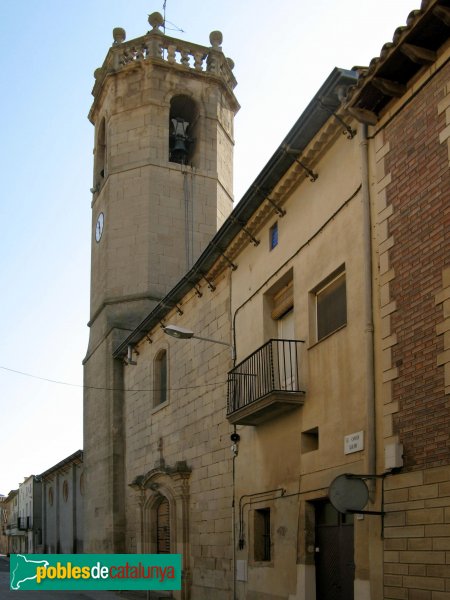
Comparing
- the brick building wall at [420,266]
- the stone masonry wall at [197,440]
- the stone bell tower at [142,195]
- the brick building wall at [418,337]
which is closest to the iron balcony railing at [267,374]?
the stone masonry wall at [197,440]

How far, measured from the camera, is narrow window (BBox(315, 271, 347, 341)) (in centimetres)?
1162

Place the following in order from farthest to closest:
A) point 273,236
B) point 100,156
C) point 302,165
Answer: point 100,156 → point 273,236 → point 302,165

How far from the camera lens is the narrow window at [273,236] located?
1425 centimetres

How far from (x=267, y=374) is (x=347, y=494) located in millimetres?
4081

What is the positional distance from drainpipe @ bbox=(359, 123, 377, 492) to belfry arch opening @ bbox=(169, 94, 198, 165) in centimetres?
1583

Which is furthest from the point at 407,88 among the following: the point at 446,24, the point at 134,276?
the point at 134,276

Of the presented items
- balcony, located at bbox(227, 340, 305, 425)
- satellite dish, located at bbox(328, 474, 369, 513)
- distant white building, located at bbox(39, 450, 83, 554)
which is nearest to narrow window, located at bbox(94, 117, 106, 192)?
distant white building, located at bbox(39, 450, 83, 554)

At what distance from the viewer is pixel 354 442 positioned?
34.3 ft

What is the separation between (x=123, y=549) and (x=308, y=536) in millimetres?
11775

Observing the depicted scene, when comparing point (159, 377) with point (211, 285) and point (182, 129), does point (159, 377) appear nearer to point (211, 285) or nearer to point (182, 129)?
point (211, 285)

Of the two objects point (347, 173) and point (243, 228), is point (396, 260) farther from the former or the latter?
point (243, 228)

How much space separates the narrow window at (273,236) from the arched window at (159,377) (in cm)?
745

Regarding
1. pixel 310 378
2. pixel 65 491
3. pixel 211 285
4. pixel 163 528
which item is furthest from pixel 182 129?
pixel 65 491

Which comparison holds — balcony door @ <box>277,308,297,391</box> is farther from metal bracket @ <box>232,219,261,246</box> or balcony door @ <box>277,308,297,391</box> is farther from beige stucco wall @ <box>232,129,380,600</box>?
metal bracket @ <box>232,219,261,246</box>
